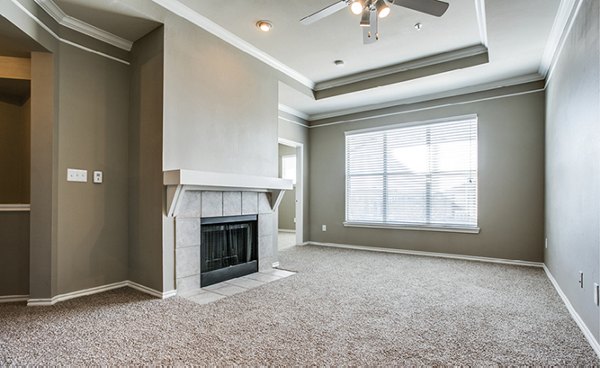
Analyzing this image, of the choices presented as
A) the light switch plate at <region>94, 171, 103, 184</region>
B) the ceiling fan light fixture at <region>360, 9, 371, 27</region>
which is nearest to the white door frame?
the light switch plate at <region>94, 171, 103, 184</region>

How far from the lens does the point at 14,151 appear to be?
11.0 ft

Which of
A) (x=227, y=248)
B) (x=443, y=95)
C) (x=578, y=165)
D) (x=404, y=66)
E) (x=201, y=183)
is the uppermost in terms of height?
(x=404, y=66)

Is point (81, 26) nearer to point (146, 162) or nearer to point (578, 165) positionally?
point (146, 162)

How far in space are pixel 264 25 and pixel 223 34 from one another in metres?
0.51

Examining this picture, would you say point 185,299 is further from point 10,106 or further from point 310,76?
point 310,76

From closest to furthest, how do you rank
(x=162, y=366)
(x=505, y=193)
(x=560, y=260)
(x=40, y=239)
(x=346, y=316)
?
(x=162, y=366), (x=346, y=316), (x=40, y=239), (x=560, y=260), (x=505, y=193)

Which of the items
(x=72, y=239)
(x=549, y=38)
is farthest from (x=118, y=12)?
(x=549, y=38)

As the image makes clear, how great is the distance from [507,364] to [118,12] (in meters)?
3.94

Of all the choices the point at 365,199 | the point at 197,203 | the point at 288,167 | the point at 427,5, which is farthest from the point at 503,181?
the point at 288,167

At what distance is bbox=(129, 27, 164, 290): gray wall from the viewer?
3.15 m

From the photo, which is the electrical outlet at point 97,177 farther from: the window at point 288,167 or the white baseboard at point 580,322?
the window at point 288,167

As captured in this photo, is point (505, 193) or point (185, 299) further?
point (505, 193)

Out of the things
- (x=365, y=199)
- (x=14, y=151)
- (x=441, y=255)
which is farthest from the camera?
(x=365, y=199)

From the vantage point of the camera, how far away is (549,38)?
3.41m
